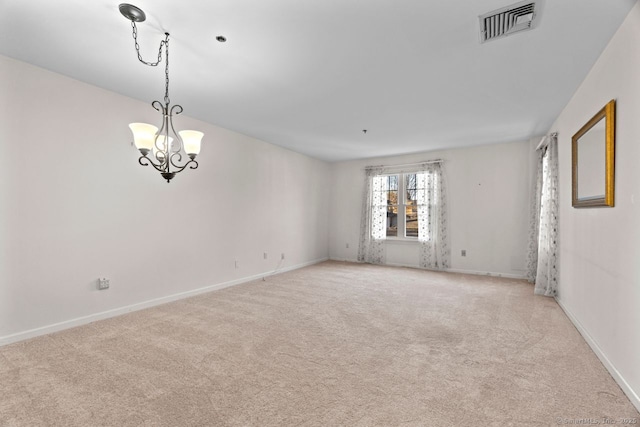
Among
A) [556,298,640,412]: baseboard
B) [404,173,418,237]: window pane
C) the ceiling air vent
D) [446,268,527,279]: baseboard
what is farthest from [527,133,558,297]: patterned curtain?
the ceiling air vent

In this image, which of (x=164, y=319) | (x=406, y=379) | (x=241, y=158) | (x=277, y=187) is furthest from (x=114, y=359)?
(x=277, y=187)

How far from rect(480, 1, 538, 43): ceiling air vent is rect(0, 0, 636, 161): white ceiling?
60 mm

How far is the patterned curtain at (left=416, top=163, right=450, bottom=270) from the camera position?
599 centimetres

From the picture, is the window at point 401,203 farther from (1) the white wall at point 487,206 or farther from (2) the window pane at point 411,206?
(1) the white wall at point 487,206

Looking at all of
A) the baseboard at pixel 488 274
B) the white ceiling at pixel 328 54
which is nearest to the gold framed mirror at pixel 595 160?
the white ceiling at pixel 328 54

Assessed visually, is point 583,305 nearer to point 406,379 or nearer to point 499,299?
point 499,299

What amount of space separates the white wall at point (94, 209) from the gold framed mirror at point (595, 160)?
4.14 m

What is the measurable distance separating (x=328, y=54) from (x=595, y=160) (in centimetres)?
240

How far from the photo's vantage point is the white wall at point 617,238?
1.88m

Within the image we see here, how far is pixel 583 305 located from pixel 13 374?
15.6 ft

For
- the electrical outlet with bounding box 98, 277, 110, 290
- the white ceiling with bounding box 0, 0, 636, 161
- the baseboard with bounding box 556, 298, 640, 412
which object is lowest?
the baseboard with bounding box 556, 298, 640, 412

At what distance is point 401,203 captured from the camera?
6633 mm

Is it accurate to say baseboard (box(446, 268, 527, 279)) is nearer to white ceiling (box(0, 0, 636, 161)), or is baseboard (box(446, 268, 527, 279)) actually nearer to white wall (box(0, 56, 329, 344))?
white ceiling (box(0, 0, 636, 161))

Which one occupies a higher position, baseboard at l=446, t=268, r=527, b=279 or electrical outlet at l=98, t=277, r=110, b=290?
electrical outlet at l=98, t=277, r=110, b=290
